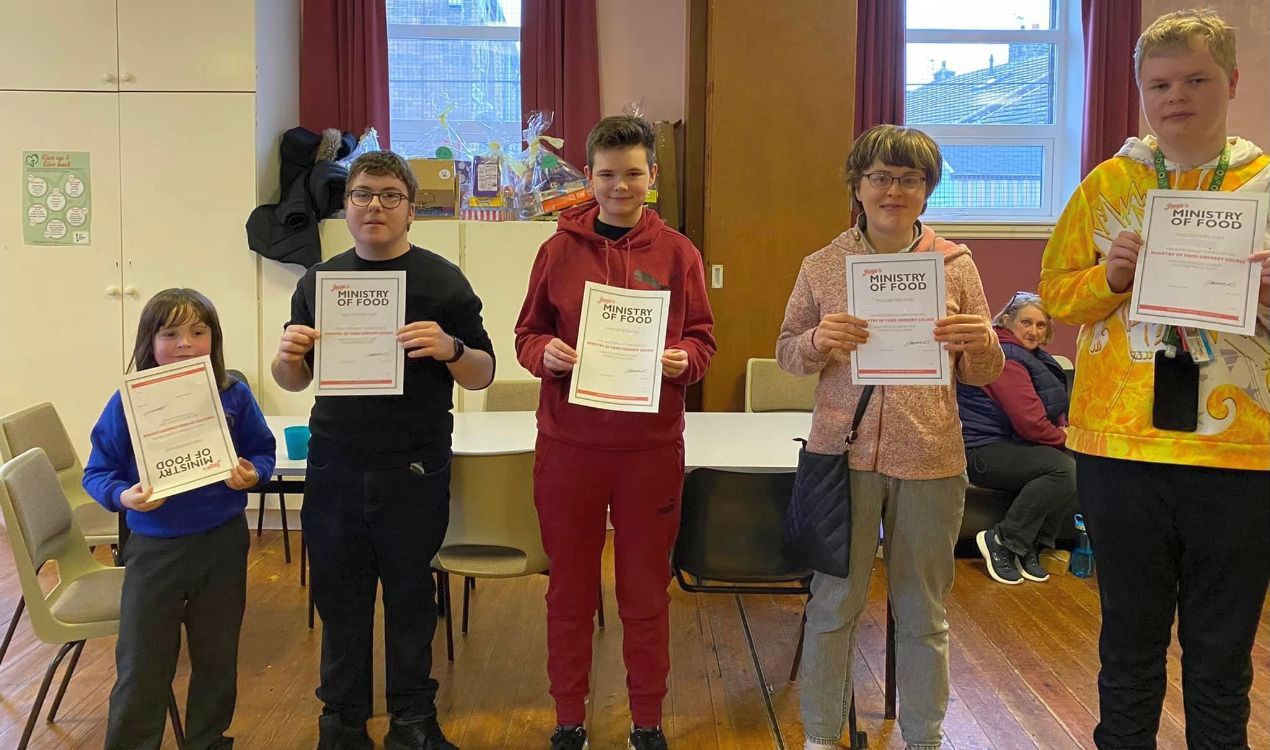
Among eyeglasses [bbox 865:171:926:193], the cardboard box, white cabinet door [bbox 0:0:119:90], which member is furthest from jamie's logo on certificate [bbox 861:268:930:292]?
white cabinet door [bbox 0:0:119:90]

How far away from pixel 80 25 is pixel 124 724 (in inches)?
137

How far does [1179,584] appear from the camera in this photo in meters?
1.56

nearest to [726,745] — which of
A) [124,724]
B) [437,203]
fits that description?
[124,724]

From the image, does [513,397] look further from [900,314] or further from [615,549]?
[900,314]

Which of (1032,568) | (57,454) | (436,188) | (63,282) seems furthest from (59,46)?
(1032,568)

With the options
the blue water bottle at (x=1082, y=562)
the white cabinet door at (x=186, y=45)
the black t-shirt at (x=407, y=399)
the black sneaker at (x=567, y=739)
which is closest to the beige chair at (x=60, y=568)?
the black t-shirt at (x=407, y=399)

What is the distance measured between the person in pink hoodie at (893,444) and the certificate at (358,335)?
875 millimetres

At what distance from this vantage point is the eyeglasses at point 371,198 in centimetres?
193

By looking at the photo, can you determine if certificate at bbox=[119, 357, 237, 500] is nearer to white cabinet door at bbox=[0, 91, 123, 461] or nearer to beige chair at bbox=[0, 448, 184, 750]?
beige chair at bbox=[0, 448, 184, 750]

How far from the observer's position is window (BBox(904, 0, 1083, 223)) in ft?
16.1

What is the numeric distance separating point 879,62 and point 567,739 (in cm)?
387

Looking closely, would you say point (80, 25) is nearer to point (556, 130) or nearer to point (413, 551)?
point (556, 130)

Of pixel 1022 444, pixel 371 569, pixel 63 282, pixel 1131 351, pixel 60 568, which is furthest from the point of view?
pixel 63 282

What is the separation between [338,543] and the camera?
6.58 feet
